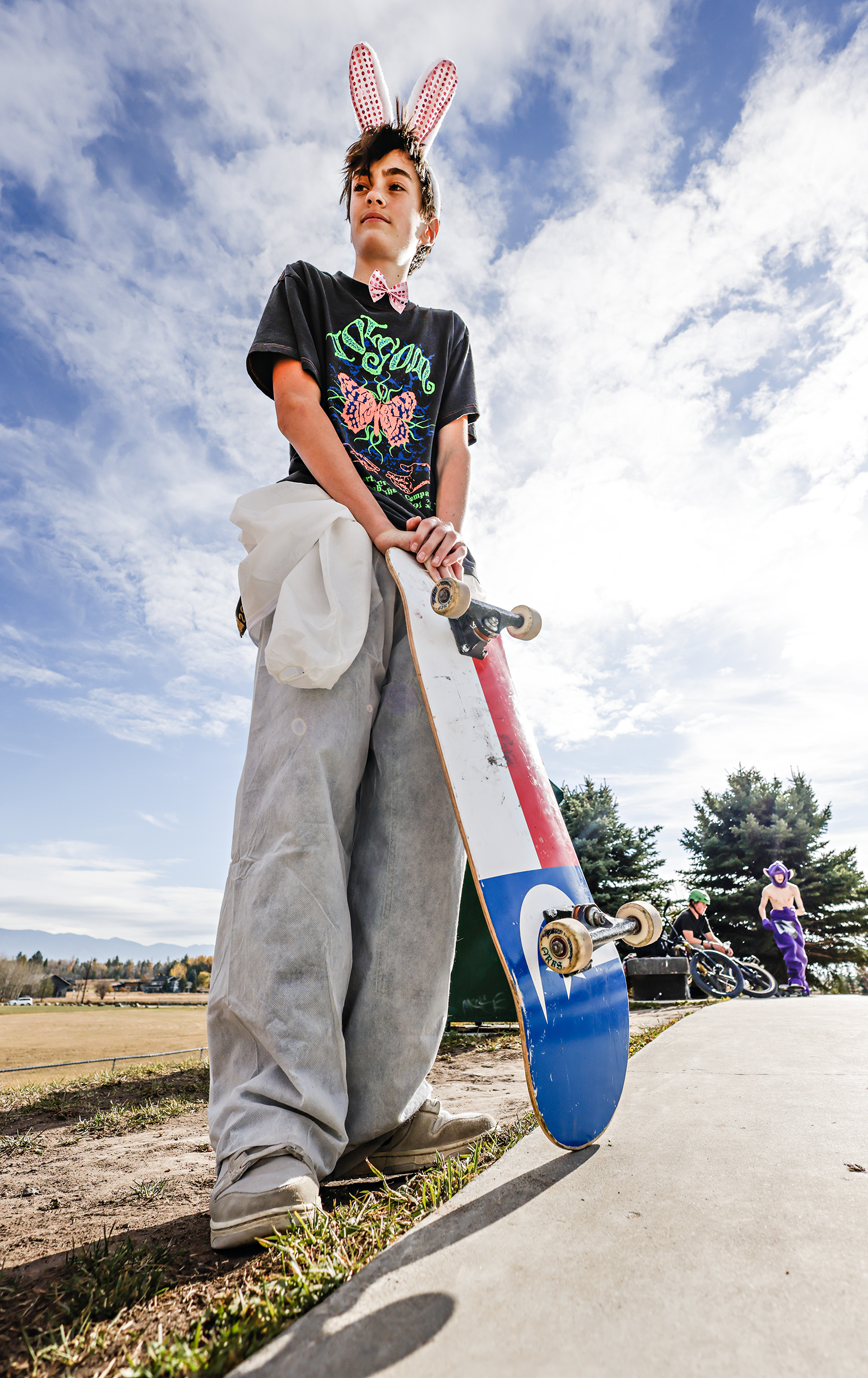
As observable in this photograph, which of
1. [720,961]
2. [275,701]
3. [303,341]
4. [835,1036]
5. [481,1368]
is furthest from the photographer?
[720,961]

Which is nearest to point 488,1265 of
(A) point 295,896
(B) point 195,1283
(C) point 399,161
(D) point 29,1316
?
(B) point 195,1283

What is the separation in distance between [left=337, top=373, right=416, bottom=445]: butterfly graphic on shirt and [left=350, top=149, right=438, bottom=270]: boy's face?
1.72ft

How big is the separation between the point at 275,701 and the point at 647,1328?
129 cm

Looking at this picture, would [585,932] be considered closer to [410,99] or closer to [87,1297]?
[87,1297]

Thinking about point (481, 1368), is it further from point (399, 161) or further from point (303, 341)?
point (399, 161)

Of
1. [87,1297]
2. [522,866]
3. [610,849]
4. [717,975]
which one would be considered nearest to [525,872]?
[522,866]

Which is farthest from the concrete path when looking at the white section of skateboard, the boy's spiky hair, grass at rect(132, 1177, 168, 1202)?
the boy's spiky hair

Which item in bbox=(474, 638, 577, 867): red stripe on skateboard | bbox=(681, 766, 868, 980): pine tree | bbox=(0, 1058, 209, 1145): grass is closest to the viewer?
bbox=(474, 638, 577, 867): red stripe on skateboard

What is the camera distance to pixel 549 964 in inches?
50.5

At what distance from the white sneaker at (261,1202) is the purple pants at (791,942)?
1212cm

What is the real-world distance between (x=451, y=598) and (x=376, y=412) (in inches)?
31.0

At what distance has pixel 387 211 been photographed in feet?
7.45

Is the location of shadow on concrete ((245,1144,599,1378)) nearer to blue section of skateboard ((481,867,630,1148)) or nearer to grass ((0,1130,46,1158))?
blue section of skateboard ((481,867,630,1148))

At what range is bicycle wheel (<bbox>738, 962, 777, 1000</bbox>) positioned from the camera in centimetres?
941
